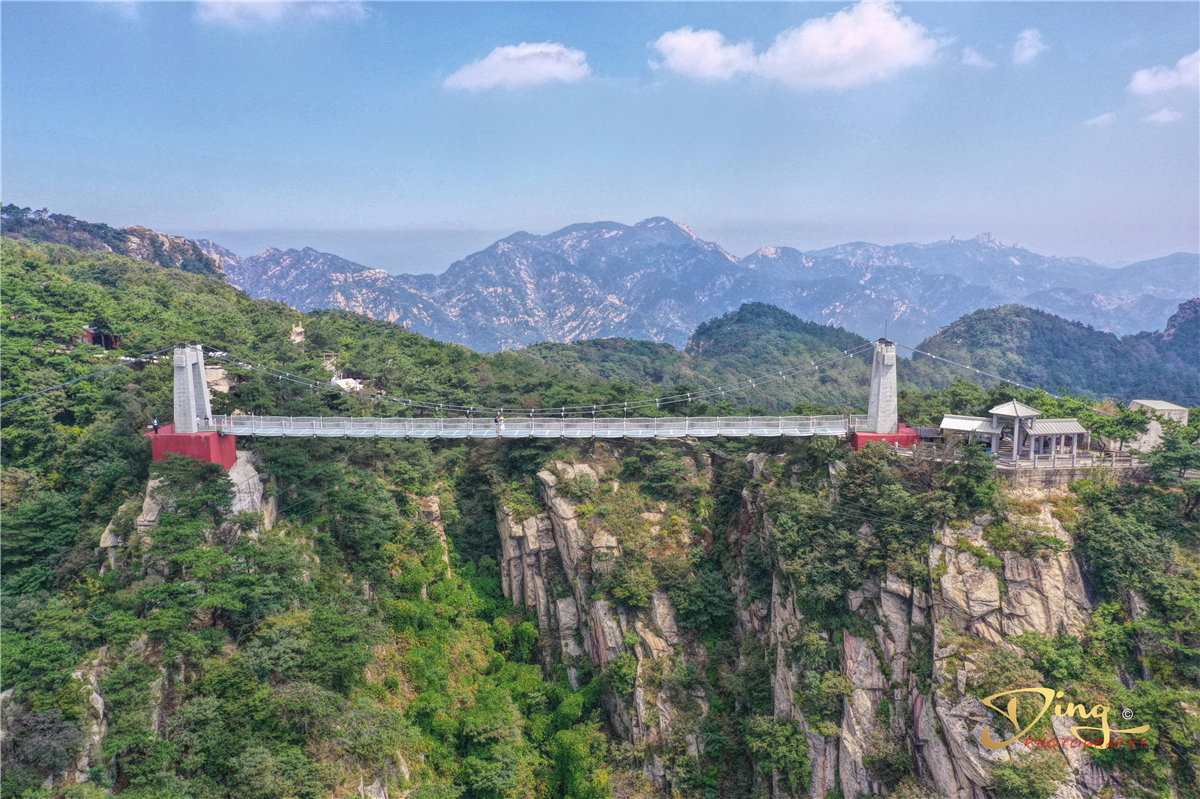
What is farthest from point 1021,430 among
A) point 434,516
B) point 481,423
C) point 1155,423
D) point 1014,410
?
point 434,516

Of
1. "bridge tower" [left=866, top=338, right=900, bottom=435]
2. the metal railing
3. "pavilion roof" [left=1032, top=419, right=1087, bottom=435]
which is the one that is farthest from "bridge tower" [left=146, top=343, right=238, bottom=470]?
"pavilion roof" [left=1032, top=419, right=1087, bottom=435]

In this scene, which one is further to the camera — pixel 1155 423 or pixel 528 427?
pixel 528 427

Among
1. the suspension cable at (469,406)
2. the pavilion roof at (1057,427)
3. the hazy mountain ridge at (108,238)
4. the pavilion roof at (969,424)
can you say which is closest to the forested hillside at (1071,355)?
the suspension cable at (469,406)

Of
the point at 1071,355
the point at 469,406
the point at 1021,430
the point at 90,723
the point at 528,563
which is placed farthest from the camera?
the point at 1071,355

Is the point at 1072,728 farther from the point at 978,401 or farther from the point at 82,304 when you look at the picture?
the point at 82,304

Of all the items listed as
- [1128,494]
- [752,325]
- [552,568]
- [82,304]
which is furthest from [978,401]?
[752,325]

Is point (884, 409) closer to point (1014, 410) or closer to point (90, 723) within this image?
point (1014, 410)

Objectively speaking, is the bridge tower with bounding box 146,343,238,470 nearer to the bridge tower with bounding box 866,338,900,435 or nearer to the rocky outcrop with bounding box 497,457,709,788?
the rocky outcrop with bounding box 497,457,709,788
